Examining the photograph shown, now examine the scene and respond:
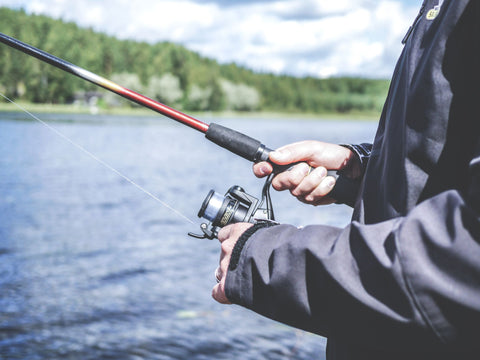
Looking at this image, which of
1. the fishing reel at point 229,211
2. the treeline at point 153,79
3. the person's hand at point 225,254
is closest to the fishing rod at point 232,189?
the fishing reel at point 229,211

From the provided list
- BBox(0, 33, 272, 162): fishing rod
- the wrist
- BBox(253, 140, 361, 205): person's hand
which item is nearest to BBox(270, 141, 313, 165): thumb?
BBox(253, 140, 361, 205): person's hand

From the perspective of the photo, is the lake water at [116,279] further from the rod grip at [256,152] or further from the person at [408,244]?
the person at [408,244]

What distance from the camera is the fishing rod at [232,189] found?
6.75 ft

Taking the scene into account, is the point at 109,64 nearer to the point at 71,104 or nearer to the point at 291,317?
the point at 71,104

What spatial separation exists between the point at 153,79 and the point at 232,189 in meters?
86.6

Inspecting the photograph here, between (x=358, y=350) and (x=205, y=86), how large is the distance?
95482 millimetres

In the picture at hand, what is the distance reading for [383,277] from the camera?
113cm

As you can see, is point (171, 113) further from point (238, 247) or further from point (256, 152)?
point (238, 247)

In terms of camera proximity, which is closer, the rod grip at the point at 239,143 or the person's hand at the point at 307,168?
the person's hand at the point at 307,168

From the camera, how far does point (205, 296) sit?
6078 mm

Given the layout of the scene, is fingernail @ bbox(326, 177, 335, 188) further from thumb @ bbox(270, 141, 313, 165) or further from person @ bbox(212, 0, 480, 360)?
person @ bbox(212, 0, 480, 360)

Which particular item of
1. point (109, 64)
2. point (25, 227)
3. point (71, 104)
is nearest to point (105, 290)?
point (25, 227)

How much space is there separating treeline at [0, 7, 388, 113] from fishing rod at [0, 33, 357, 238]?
2456 inches

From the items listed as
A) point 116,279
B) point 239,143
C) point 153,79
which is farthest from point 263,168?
point 153,79
